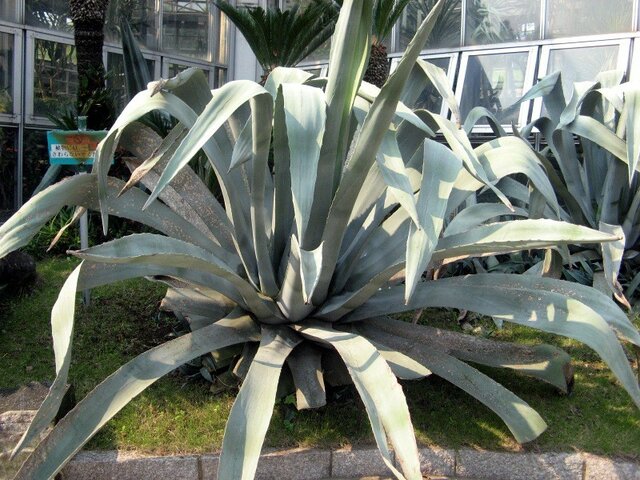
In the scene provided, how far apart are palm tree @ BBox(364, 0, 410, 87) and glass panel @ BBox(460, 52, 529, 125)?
1.42m

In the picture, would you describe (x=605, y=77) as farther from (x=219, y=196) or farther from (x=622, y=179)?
(x=219, y=196)

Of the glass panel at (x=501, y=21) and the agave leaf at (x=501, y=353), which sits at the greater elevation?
the glass panel at (x=501, y=21)

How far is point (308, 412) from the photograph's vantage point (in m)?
3.12

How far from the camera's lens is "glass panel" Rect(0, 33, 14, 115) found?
824cm

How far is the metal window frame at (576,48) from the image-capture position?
25.9 feet

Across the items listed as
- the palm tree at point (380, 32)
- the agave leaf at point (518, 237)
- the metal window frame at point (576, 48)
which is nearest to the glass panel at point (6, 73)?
the palm tree at point (380, 32)

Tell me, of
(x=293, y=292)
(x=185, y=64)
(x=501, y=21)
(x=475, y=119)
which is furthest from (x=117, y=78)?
(x=293, y=292)

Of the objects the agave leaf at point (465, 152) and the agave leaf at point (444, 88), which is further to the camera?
the agave leaf at point (444, 88)

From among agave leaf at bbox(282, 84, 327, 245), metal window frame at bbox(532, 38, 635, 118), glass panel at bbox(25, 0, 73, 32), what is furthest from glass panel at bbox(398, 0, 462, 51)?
agave leaf at bbox(282, 84, 327, 245)

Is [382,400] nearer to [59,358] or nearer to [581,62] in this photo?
[59,358]

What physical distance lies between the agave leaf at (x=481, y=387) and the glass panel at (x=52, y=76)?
22.3 feet

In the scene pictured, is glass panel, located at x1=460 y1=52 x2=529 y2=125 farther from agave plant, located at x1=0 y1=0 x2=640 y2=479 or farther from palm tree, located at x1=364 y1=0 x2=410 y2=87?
agave plant, located at x1=0 y1=0 x2=640 y2=479

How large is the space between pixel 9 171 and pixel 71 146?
15.6ft

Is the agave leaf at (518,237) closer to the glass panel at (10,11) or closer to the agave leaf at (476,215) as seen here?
the agave leaf at (476,215)
